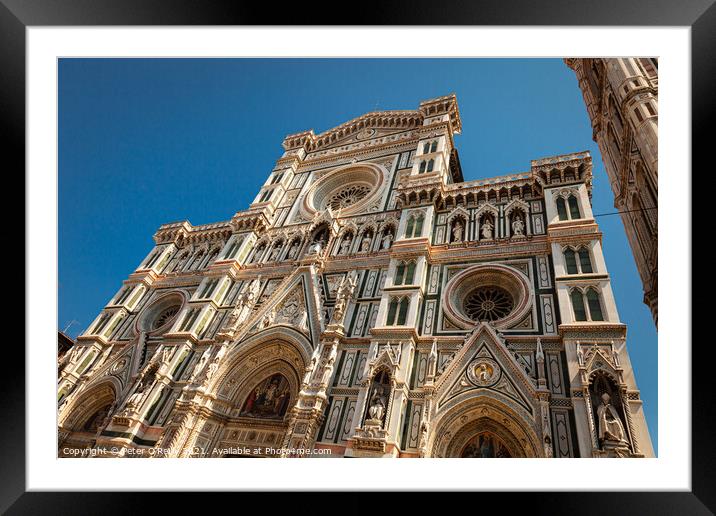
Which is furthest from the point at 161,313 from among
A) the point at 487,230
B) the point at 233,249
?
the point at 487,230

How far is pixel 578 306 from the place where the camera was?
11.1m

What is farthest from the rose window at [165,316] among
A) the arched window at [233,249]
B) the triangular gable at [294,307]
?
the triangular gable at [294,307]

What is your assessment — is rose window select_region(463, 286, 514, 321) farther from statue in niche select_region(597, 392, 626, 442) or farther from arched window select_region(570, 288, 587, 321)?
statue in niche select_region(597, 392, 626, 442)

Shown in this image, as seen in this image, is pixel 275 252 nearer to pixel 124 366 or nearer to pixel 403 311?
pixel 124 366

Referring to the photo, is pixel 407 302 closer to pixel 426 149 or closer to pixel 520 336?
pixel 520 336

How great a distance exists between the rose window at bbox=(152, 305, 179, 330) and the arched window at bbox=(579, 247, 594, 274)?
61.4 feet

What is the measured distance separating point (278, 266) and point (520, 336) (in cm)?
1142

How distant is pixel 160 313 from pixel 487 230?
17129 mm

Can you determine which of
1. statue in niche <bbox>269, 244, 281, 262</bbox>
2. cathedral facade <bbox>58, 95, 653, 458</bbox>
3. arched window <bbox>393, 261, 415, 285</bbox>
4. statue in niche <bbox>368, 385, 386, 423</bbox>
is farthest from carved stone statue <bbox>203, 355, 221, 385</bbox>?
arched window <bbox>393, 261, 415, 285</bbox>
